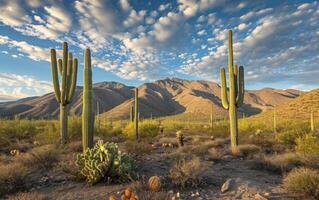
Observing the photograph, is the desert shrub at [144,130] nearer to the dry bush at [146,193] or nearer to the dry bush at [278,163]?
the dry bush at [278,163]

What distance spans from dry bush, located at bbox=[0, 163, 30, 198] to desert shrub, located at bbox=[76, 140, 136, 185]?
1.25 m

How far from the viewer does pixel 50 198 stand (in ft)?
17.6

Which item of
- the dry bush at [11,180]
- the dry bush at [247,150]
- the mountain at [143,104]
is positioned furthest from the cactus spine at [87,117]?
the mountain at [143,104]

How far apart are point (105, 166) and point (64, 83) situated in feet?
26.1

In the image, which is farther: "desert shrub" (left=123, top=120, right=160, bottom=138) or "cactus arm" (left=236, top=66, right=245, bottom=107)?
"desert shrub" (left=123, top=120, right=160, bottom=138)

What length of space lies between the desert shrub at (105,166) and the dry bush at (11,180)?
125 cm

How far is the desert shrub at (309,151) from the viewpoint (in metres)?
7.57

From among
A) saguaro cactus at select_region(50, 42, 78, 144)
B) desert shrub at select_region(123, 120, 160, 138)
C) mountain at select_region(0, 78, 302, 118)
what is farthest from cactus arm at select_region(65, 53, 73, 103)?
mountain at select_region(0, 78, 302, 118)

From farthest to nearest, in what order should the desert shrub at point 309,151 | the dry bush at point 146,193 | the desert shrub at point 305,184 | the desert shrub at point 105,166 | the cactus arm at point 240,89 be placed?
the cactus arm at point 240,89 < the desert shrub at point 309,151 < the desert shrub at point 105,166 < the desert shrub at point 305,184 < the dry bush at point 146,193

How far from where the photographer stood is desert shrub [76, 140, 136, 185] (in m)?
6.23

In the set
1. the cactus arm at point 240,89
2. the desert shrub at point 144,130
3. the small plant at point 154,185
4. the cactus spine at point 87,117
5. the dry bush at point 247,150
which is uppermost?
the cactus arm at point 240,89

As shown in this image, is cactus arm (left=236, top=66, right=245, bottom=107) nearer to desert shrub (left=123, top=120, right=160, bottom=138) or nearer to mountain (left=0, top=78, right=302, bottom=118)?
desert shrub (left=123, top=120, right=160, bottom=138)

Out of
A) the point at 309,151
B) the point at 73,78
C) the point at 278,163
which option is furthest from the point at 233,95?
the point at 73,78

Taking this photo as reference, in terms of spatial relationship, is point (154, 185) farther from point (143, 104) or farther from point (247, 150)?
point (143, 104)
